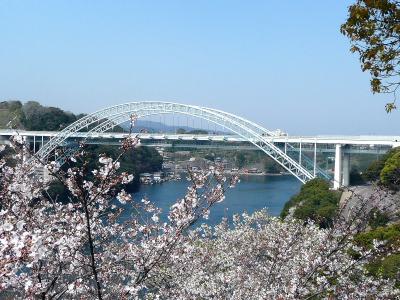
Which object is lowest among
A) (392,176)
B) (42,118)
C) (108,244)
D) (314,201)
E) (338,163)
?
(314,201)

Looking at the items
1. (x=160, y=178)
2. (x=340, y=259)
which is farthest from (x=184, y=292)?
(x=160, y=178)

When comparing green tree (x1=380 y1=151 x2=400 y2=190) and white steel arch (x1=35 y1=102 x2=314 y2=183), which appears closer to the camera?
green tree (x1=380 y1=151 x2=400 y2=190)

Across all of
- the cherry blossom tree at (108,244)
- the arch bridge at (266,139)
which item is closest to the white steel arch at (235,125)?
the arch bridge at (266,139)

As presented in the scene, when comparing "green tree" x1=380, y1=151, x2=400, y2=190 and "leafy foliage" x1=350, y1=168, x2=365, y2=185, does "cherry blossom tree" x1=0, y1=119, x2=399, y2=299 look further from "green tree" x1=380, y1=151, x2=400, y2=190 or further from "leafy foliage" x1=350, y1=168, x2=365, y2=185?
"leafy foliage" x1=350, y1=168, x2=365, y2=185

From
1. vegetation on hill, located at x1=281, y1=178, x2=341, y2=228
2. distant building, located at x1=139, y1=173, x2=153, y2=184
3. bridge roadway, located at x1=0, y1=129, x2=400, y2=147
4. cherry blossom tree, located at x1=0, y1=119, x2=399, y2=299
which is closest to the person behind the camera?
cherry blossom tree, located at x1=0, y1=119, x2=399, y2=299

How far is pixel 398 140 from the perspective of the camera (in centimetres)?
2348

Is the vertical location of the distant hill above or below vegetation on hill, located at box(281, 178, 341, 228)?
above

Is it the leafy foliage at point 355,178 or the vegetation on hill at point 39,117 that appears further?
the vegetation on hill at point 39,117

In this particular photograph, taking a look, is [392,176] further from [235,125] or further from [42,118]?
[42,118]

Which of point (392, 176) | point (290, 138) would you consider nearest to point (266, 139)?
point (290, 138)

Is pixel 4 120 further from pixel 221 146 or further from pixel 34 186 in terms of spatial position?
pixel 34 186

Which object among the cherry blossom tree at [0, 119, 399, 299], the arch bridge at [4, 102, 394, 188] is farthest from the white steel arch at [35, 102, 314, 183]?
the cherry blossom tree at [0, 119, 399, 299]

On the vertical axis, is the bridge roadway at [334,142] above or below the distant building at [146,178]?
above

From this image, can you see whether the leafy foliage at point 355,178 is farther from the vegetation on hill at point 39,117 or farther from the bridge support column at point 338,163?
the vegetation on hill at point 39,117
